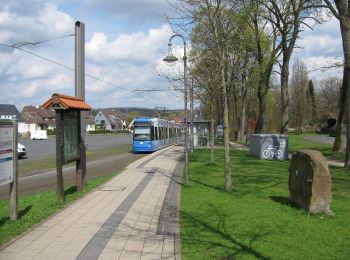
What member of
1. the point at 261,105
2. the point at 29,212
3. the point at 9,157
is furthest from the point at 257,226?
the point at 261,105

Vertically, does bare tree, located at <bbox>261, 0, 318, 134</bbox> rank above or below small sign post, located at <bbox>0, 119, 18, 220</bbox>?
above

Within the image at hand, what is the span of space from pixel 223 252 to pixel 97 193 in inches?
314

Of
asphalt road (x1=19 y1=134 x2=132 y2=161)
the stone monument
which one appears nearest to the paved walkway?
the stone monument

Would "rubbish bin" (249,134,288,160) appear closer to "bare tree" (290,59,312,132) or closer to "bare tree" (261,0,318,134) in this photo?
"bare tree" (261,0,318,134)

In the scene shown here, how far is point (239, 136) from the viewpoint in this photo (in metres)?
69.4

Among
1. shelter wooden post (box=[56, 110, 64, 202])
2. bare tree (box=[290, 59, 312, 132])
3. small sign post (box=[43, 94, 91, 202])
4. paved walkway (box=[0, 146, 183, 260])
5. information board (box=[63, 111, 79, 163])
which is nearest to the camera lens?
paved walkway (box=[0, 146, 183, 260])

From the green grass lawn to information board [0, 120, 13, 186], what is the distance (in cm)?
333

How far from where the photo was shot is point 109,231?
8.85 meters

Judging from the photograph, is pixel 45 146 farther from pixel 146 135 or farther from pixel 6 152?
pixel 6 152

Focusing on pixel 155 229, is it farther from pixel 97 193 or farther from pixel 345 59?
pixel 345 59

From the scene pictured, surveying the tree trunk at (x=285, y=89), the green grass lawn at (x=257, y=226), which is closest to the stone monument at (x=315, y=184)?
the green grass lawn at (x=257, y=226)

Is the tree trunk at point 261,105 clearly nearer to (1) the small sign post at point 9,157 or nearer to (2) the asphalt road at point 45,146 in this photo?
(2) the asphalt road at point 45,146

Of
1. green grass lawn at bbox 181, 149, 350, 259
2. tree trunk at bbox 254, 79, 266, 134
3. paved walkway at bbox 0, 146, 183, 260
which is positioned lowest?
paved walkway at bbox 0, 146, 183, 260

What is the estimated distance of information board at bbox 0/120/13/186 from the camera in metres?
9.35
